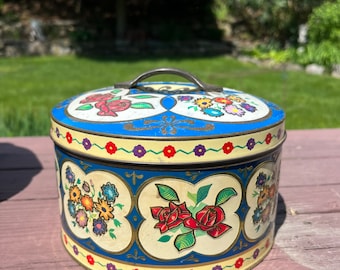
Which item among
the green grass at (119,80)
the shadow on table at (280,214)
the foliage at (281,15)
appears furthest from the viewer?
the foliage at (281,15)

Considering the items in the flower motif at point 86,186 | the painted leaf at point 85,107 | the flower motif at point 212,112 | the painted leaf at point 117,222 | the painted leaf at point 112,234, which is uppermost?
the flower motif at point 212,112

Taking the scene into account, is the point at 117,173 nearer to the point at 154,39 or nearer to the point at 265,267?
the point at 265,267

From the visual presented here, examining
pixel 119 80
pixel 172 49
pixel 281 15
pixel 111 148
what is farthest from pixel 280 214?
pixel 172 49

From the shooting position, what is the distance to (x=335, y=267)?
A: 121 centimetres

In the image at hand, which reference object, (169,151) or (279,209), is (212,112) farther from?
(279,209)

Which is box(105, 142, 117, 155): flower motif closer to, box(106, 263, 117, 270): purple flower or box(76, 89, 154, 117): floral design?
box(76, 89, 154, 117): floral design

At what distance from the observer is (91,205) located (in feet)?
3.60

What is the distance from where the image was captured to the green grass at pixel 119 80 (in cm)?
375

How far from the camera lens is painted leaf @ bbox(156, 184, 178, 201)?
1.02 metres

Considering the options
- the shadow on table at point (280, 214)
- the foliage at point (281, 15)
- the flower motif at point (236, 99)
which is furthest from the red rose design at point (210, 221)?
the foliage at point (281, 15)

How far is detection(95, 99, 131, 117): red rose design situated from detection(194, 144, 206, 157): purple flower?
0.23 m

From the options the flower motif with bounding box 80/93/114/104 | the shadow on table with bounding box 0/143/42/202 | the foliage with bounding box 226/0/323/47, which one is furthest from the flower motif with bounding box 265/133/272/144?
the foliage with bounding box 226/0/323/47

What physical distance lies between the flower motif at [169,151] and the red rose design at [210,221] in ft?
0.55

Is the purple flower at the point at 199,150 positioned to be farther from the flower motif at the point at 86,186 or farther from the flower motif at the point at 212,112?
the flower motif at the point at 86,186
